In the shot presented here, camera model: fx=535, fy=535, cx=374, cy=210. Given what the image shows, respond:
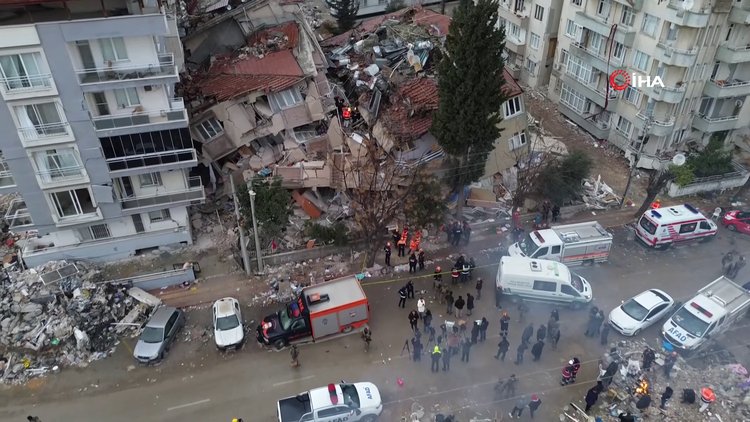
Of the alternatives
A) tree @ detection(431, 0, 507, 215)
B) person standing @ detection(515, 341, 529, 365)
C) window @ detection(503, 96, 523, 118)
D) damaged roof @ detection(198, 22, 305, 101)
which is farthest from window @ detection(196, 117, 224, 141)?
person standing @ detection(515, 341, 529, 365)

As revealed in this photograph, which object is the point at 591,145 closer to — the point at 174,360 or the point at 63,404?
the point at 174,360

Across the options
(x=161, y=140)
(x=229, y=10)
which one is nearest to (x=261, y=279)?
(x=161, y=140)

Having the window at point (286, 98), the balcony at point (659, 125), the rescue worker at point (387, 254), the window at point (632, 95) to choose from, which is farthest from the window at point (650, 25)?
the window at point (286, 98)

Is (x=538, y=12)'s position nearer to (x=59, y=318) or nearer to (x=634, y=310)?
(x=634, y=310)

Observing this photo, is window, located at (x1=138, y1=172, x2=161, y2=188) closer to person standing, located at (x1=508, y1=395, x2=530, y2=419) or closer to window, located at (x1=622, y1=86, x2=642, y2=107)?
person standing, located at (x1=508, y1=395, x2=530, y2=419)

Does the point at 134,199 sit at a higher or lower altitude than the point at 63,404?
higher

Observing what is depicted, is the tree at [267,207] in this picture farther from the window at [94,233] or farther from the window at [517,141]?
the window at [517,141]
